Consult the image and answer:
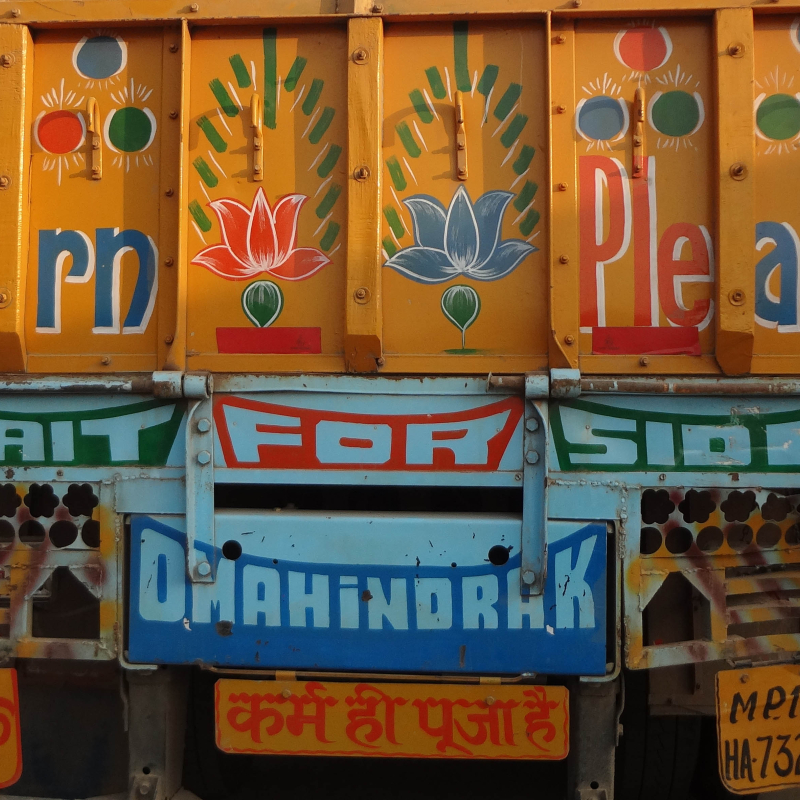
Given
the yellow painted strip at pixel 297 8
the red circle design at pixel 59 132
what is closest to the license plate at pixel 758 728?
the yellow painted strip at pixel 297 8

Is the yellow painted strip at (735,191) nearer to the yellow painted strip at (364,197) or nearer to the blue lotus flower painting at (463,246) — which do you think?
the blue lotus flower painting at (463,246)

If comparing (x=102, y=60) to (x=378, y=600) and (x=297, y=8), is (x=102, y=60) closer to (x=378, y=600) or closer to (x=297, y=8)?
(x=297, y=8)

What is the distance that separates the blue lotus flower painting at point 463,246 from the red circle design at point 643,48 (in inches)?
23.2

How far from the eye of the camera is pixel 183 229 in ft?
7.88

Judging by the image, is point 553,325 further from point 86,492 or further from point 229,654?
point 86,492

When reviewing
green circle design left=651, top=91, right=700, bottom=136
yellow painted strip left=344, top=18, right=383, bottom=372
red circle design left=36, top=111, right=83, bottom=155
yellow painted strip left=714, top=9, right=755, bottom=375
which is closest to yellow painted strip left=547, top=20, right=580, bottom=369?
green circle design left=651, top=91, right=700, bottom=136

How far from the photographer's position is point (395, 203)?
7.88 ft

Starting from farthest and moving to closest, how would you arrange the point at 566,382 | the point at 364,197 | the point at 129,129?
1. the point at 129,129
2. the point at 364,197
3. the point at 566,382

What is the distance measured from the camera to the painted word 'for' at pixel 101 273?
8.00 ft

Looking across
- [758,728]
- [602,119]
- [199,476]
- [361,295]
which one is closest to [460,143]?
[602,119]

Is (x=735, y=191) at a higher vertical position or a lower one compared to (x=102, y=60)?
lower

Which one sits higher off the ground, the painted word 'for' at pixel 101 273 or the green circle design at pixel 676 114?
the green circle design at pixel 676 114

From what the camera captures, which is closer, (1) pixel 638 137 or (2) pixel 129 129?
(1) pixel 638 137

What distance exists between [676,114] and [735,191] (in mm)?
319
